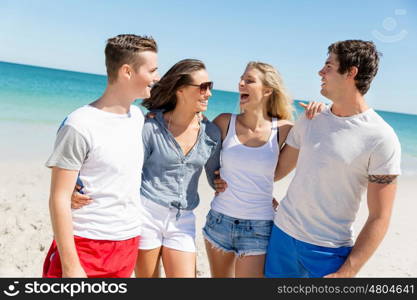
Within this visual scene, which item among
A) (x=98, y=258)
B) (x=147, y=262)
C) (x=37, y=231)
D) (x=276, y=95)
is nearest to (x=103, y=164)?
(x=98, y=258)

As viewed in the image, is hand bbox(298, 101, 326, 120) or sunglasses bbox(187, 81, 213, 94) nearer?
hand bbox(298, 101, 326, 120)

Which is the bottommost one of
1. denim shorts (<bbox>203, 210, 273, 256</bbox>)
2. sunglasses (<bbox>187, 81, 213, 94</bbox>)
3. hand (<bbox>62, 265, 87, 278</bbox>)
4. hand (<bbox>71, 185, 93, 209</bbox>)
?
denim shorts (<bbox>203, 210, 273, 256</bbox>)

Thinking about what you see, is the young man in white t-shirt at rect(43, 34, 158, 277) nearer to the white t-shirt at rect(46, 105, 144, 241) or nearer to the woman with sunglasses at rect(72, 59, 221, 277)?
the white t-shirt at rect(46, 105, 144, 241)

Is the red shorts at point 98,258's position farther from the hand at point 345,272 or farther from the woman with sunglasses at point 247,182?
the hand at point 345,272

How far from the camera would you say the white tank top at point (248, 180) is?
367 cm

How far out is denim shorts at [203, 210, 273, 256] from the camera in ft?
11.8

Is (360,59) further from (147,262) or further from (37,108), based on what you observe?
(37,108)

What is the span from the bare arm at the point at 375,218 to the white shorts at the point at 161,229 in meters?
1.29

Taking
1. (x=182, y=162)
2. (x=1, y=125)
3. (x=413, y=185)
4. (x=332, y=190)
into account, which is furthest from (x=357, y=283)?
(x=1, y=125)

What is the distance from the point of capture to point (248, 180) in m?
3.71

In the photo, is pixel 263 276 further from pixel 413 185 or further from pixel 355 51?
pixel 413 185

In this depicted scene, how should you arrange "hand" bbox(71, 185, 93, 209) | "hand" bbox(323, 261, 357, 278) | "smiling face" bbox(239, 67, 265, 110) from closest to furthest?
"hand" bbox(71, 185, 93, 209)
"hand" bbox(323, 261, 357, 278)
"smiling face" bbox(239, 67, 265, 110)

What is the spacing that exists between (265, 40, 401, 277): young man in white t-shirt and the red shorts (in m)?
1.18

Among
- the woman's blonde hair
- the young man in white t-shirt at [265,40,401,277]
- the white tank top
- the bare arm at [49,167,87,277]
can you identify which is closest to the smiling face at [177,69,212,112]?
the white tank top
